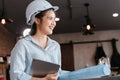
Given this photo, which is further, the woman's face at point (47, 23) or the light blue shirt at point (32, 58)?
the woman's face at point (47, 23)

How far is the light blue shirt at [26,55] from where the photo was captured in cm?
126

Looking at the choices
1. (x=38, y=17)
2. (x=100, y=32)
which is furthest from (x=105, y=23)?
(x=38, y=17)

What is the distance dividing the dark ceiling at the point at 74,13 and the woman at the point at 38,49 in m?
4.16

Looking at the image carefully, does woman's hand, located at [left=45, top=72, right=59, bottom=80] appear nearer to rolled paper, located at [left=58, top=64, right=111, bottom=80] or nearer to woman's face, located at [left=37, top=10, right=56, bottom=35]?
rolled paper, located at [left=58, top=64, right=111, bottom=80]

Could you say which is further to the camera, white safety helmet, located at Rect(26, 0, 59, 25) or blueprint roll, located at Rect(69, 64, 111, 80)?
white safety helmet, located at Rect(26, 0, 59, 25)

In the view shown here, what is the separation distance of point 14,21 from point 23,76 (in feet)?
18.9

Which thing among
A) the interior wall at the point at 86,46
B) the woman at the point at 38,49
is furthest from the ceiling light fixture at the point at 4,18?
the woman at the point at 38,49

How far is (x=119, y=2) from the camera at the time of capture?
5.84 meters

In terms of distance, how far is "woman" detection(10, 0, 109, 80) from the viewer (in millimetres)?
1230

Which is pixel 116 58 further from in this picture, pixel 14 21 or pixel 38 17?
pixel 38 17

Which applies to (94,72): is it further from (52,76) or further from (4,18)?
(4,18)

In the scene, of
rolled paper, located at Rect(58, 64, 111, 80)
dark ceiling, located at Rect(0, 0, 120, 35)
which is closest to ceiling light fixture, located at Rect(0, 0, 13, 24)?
dark ceiling, located at Rect(0, 0, 120, 35)

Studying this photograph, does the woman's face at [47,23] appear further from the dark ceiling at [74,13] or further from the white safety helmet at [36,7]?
the dark ceiling at [74,13]

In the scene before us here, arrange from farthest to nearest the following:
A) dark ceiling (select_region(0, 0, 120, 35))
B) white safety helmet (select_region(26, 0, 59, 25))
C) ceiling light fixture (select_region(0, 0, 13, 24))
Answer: dark ceiling (select_region(0, 0, 120, 35)), ceiling light fixture (select_region(0, 0, 13, 24)), white safety helmet (select_region(26, 0, 59, 25))
